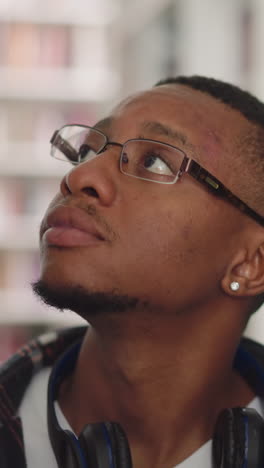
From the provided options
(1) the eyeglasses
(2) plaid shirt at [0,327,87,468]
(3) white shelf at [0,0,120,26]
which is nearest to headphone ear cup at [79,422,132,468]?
(2) plaid shirt at [0,327,87,468]

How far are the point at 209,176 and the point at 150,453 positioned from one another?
1.62ft

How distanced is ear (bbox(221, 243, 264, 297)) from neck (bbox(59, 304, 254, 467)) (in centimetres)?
6

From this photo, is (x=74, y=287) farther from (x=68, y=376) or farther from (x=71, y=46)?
(x=71, y=46)


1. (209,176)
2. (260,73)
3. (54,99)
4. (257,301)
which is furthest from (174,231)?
(54,99)

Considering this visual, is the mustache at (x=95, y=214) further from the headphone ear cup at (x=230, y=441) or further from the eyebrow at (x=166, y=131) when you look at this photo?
the headphone ear cup at (x=230, y=441)

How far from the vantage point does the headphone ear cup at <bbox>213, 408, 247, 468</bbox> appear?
99 cm

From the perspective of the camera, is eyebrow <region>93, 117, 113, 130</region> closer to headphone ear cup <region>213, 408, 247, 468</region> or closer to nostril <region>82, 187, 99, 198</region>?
nostril <region>82, 187, 99, 198</region>

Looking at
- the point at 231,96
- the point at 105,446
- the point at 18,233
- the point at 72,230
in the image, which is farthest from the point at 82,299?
the point at 18,233

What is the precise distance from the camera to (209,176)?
1.10m

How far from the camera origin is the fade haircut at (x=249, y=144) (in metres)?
1.14

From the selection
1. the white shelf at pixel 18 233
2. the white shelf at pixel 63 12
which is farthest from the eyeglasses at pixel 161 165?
the white shelf at pixel 63 12

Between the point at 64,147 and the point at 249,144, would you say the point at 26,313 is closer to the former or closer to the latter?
the point at 64,147

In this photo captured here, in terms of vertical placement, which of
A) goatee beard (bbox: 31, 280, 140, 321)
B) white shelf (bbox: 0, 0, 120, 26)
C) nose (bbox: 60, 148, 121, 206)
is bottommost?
goatee beard (bbox: 31, 280, 140, 321)

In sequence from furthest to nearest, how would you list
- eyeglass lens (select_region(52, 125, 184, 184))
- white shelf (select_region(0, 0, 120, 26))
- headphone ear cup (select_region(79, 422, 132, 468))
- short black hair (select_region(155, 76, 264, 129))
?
white shelf (select_region(0, 0, 120, 26)) → short black hair (select_region(155, 76, 264, 129)) → eyeglass lens (select_region(52, 125, 184, 184)) → headphone ear cup (select_region(79, 422, 132, 468))
